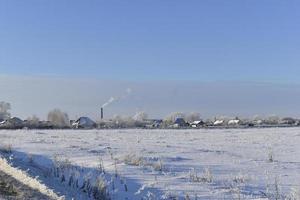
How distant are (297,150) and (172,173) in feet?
43.0

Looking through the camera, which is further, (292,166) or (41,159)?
(41,159)

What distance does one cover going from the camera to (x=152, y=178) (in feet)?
53.3

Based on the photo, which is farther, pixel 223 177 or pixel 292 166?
pixel 292 166

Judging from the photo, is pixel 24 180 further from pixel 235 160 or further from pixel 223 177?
pixel 235 160

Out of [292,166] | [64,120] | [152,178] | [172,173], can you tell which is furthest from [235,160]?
[64,120]

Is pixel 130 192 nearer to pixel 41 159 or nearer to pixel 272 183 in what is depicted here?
pixel 272 183

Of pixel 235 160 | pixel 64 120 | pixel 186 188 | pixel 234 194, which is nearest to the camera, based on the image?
pixel 234 194

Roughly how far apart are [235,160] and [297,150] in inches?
295

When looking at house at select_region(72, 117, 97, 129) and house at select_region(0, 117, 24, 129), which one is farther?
house at select_region(72, 117, 97, 129)

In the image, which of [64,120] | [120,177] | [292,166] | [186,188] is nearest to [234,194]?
[186,188]

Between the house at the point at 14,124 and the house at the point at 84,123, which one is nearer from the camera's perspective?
the house at the point at 14,124

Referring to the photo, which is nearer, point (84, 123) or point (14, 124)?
point (14, 124)

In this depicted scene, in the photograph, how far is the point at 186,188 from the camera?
14.2m

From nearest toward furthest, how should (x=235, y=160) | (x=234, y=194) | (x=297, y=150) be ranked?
1. (x=234, y=194)
2. (x=235, y=160)
3. (x=297, y=150)
